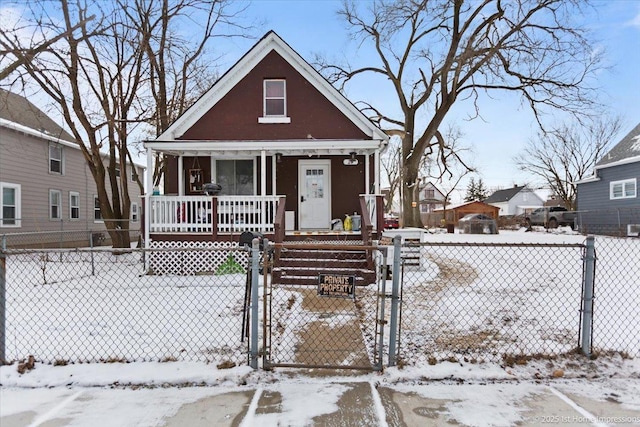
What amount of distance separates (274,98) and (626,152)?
19.7m

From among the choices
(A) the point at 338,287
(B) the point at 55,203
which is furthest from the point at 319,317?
(B) the point at 55,203

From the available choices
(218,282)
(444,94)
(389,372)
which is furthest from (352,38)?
(389,372)

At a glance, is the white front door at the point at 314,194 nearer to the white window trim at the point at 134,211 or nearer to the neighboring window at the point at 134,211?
the white window trim at the point at 134,211

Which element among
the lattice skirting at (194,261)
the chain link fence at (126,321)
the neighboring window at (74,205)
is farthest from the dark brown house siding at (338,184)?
the neighboring window at (74,205)

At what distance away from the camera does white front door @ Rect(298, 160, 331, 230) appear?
1277cm

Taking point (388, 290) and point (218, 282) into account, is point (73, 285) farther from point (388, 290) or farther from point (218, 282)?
point (388, 290)

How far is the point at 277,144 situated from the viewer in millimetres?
11125

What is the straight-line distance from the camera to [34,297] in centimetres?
727

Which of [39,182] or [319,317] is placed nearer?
[319,317]

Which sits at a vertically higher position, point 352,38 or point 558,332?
point 352,38

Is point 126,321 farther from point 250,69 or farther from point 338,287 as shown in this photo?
point 250,69

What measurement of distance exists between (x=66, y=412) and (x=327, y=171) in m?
10.3

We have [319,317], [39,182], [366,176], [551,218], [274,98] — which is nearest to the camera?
[319,317]

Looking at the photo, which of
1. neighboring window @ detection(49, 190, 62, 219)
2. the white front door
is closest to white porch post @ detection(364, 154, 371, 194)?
the white front door
